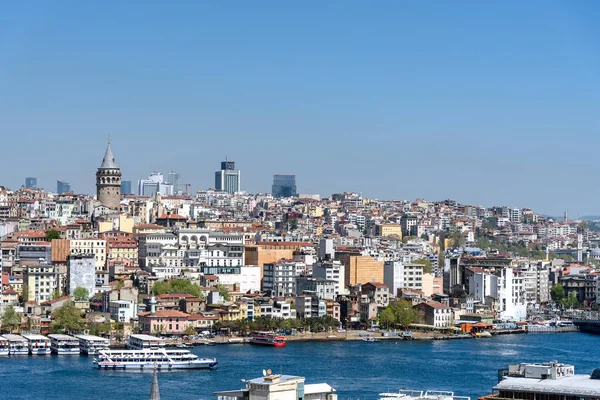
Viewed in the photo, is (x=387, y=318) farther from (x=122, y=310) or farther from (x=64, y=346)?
(x=64, y=346)

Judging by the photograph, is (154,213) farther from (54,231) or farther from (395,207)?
(395,207)

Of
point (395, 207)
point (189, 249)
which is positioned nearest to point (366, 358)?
point (189, 249)

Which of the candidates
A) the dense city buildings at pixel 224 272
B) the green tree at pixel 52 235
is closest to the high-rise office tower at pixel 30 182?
the dense city buildings at pixel 224 272

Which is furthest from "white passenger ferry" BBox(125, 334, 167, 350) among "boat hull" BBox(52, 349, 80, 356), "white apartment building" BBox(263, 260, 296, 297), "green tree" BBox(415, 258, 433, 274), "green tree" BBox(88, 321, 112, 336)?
"green tree" BBox(415, 258, 433, 274)

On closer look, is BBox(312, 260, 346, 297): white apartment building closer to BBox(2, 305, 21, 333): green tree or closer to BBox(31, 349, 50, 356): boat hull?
BBox(2, 305, 21, 333): green tree

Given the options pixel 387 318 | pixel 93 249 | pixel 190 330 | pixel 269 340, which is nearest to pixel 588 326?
pixel 387 318

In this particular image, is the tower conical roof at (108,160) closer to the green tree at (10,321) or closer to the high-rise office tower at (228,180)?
the green tree at (10,321)

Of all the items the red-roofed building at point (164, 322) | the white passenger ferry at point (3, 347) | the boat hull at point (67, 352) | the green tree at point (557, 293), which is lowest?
the boat hull at point (67, 352)
